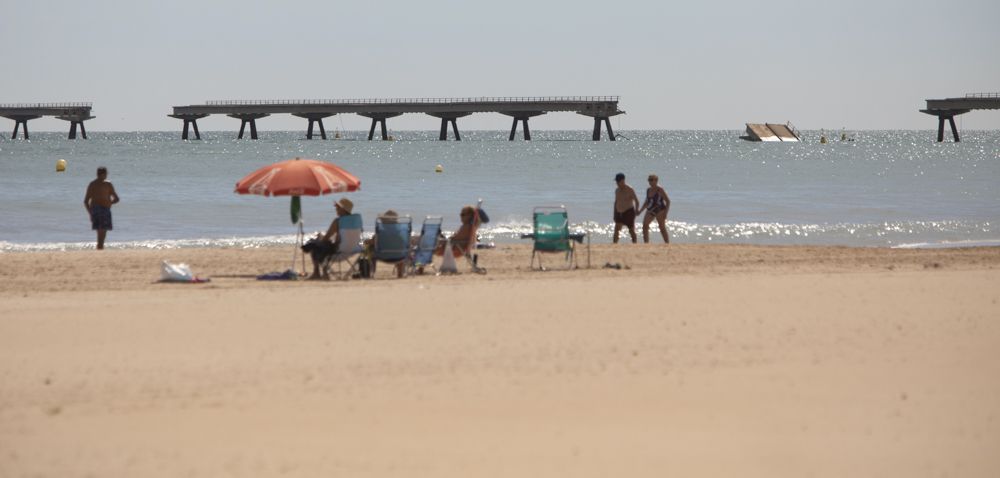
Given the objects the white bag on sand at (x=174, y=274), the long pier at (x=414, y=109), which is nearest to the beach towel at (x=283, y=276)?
the white bag on sand at (x=174, y=274)

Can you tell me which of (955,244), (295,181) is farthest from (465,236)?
(955,244)

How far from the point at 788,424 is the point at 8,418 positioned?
3.51 m

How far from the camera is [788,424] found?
5574mm

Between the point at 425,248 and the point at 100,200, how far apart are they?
171 inches

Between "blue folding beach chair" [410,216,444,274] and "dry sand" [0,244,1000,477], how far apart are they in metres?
1.22

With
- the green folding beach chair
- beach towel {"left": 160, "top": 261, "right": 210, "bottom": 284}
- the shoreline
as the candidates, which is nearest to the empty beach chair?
the green folding beach chair

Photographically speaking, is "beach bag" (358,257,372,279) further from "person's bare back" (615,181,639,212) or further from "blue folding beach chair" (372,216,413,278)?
"person's bare back" (615,181,639,212)

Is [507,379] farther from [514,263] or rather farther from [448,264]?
[514,263]

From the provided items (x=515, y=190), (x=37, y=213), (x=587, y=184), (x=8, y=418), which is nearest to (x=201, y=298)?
(x=8, y=418)

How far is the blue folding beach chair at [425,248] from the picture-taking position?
1127 cm

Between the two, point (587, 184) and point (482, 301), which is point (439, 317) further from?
point (587, 184)

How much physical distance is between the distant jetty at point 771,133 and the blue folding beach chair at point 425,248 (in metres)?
91.1

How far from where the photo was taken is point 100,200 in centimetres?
1359

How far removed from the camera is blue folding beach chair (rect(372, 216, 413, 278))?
10.9 metres
